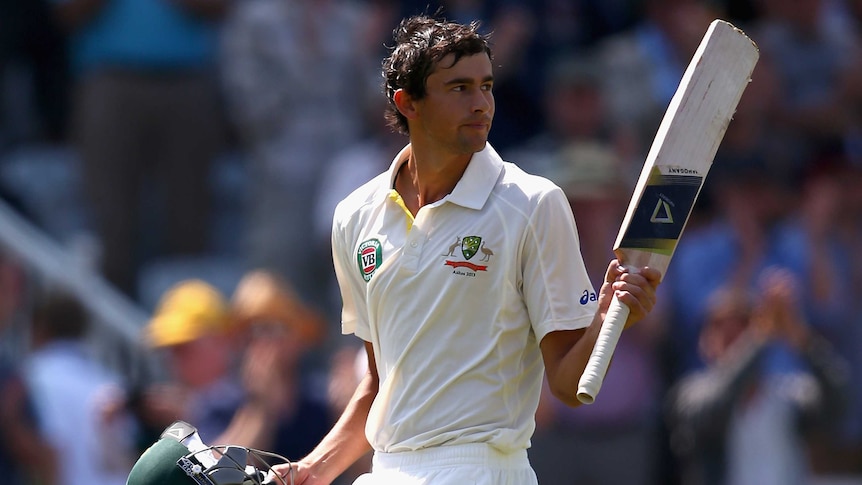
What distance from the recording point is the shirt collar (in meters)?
4.39

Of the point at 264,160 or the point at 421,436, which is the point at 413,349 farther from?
the point at 264,160

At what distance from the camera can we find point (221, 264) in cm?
998

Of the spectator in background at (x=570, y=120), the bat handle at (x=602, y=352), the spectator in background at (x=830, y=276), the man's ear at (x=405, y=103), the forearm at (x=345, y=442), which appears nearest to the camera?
the bat handle at (x=602, y=352)

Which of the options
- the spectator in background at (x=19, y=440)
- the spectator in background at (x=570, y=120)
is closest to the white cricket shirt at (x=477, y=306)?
the spectator in background at (x=19, y=440)

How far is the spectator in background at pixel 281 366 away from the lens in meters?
7.76

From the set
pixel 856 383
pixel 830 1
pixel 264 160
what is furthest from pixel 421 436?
pixel 830 1

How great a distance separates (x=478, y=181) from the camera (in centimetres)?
443

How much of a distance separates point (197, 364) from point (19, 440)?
110cm

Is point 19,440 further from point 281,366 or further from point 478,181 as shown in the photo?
point 478,181

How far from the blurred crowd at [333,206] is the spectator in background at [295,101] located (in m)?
0.01

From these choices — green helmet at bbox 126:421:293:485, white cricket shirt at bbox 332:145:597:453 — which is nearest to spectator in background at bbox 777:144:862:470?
white cricket shirt at bbox 332:145:597:453

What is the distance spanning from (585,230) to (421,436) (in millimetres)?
4325

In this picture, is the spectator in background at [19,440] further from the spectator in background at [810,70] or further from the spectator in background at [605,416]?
the spectator in background at [810,70]

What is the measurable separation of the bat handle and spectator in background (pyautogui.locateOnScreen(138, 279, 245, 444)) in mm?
3866
